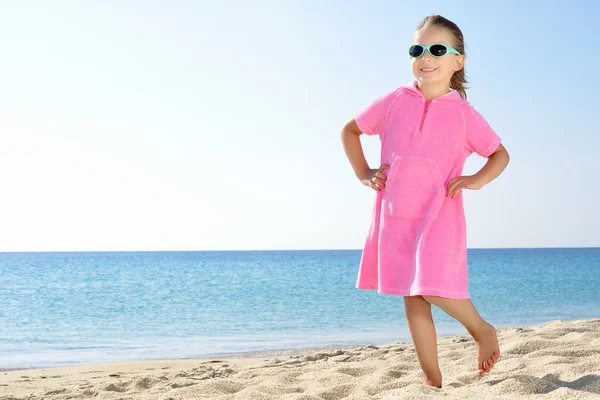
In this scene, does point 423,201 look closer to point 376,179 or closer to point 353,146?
point 376,179

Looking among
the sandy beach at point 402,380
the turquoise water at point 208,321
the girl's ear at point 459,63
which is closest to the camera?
the sandy beach at point 402,380

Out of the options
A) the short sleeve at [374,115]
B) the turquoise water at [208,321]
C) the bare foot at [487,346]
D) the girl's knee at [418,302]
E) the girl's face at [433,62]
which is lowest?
the turquoise water at [208,321]

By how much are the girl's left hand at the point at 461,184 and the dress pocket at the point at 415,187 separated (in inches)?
1.4

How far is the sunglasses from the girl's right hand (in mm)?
521

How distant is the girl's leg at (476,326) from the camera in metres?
2.85

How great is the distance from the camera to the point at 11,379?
5.64 m

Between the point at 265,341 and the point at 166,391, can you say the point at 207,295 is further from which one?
the point at 166,391

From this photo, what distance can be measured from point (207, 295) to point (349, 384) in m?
16.7

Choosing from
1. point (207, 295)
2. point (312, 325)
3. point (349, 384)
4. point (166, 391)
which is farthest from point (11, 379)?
point (207, 295)

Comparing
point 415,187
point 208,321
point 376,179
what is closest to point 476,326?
point 415,187

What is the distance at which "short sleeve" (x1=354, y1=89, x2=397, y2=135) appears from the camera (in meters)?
3.13

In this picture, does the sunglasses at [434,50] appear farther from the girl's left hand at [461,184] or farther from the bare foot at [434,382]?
the bare foot at [434,382]

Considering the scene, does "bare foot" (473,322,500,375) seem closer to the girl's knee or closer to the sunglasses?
the girl's knee

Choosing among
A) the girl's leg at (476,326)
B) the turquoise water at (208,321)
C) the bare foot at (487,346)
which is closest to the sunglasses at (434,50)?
the girl's leg at (476,326)
